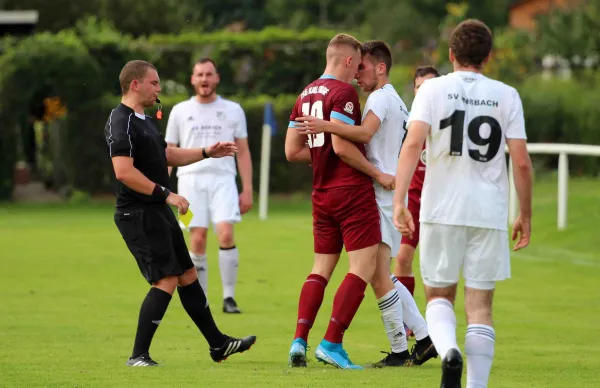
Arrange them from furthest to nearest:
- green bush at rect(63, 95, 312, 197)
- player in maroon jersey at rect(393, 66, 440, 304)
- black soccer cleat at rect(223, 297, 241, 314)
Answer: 1. green bush at rect(63, 95, 312, 197)
2. black soccer cleat at rect(223, 297, 241, 314)
3. player in maroon jersey at rect(393, 66, 440, 304)

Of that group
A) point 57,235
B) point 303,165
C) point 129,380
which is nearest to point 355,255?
point 129,380

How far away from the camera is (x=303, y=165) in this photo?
30.9m

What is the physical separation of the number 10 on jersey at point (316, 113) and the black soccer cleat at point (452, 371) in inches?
92.6

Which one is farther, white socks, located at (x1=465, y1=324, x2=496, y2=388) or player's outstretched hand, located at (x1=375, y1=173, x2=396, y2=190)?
player's outstretched hand, located at (x1=375, y1=173, x2=396, y2=190)

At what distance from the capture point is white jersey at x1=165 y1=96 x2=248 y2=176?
497 inches

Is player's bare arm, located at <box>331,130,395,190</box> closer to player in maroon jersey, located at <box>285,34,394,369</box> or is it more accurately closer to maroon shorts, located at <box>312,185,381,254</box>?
player in maroon jersey, located at <box>285,34,394,369</box>

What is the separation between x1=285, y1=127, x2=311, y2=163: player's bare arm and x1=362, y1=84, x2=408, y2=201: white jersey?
0.44 metres

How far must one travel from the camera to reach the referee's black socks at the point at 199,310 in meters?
9.12

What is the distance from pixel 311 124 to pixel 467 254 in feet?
6.02

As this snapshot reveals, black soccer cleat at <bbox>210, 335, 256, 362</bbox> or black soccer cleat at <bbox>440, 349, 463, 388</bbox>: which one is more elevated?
black soccer cleat at <bbox>440, 349, 463, 388</bbox>

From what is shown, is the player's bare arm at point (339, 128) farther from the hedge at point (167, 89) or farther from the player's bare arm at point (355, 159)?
the hedge at point (167, 89)

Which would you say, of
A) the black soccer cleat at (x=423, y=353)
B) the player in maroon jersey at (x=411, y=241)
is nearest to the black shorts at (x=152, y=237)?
the black soccer cleat at (x=423, y=353)

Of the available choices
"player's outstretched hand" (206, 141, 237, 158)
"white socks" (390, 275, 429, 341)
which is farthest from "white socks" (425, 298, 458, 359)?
"player's outstretched hand" (206, 141, 237, 158)

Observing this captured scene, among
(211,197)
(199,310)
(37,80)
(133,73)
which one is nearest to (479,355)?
(199,310)
